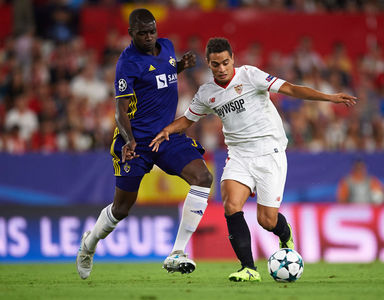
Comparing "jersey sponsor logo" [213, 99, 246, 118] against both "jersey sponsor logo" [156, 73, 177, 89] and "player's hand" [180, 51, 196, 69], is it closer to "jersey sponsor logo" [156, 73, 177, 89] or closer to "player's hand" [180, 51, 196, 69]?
"jersey sponsor logo" [156, 73, 177, 89]

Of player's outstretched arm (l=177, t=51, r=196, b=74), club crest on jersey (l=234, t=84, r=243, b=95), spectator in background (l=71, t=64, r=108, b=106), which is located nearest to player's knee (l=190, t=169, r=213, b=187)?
club crest on jersey (l=234, t=84, r=243, b=95)

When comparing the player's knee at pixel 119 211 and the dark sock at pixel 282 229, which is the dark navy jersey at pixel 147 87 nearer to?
the player's knee at pixel 119 211

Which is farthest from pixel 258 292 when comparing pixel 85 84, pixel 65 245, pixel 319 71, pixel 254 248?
pixel 319 71

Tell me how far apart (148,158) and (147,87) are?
773mm

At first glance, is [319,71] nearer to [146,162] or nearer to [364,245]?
[364,245]

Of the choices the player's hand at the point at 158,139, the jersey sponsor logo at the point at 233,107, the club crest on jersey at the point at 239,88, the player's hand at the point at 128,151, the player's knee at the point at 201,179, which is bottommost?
the player's knee at the point at 201,179

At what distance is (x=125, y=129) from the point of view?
319 inches

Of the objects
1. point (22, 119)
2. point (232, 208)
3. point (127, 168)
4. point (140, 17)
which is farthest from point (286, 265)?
point (22, 119)

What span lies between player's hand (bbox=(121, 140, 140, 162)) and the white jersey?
0.90m

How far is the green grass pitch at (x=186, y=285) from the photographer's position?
6617 mm

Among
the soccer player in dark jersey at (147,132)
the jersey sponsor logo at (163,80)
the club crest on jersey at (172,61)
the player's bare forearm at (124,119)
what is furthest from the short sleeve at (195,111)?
the player's bare forearm at (124,119)

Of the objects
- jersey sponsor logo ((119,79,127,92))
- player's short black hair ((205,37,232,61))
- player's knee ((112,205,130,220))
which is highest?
player's short black hair ((205,37,232,61))

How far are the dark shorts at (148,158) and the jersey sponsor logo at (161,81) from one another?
1.80 feet

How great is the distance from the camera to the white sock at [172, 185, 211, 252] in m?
8.09
